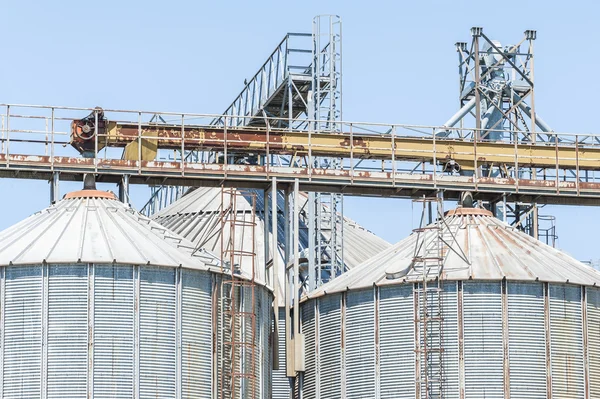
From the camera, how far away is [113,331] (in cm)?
5603

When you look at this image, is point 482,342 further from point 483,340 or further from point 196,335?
point 196,335

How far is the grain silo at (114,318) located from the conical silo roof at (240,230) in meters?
11.9

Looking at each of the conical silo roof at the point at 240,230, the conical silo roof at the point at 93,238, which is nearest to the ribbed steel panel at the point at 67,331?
the conical silo roof at the point at 93,238

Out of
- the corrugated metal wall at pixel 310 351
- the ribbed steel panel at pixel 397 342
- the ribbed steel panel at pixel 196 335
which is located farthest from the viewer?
the corrugated metal wall at pixel 310 351

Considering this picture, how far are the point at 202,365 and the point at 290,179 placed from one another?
12.0 meters

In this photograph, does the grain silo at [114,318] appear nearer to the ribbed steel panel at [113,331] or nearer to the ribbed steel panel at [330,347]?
the ribbed steel panel at [113,331]

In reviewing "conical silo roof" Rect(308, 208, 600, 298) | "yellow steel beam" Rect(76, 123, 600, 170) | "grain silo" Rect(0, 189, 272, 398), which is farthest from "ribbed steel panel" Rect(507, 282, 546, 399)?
"yellow steel beam" Rect(76, 123, 600, 170)

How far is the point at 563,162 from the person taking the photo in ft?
238

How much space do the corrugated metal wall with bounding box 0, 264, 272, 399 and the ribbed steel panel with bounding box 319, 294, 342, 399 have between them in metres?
5.59

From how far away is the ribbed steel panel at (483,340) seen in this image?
5806cm

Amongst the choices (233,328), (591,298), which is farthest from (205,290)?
(591,298)

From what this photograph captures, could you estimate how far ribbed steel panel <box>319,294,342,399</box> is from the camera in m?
61.2

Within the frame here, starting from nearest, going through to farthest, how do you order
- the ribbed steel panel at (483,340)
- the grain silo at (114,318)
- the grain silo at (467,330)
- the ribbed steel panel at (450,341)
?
the grain silo at (114,318)
the ribbed steel panel at (483,340)
the ribbed steel panel at (450,341)
the grain silo at (467,330)

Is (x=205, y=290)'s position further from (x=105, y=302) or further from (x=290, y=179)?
(x=290, y=179)
